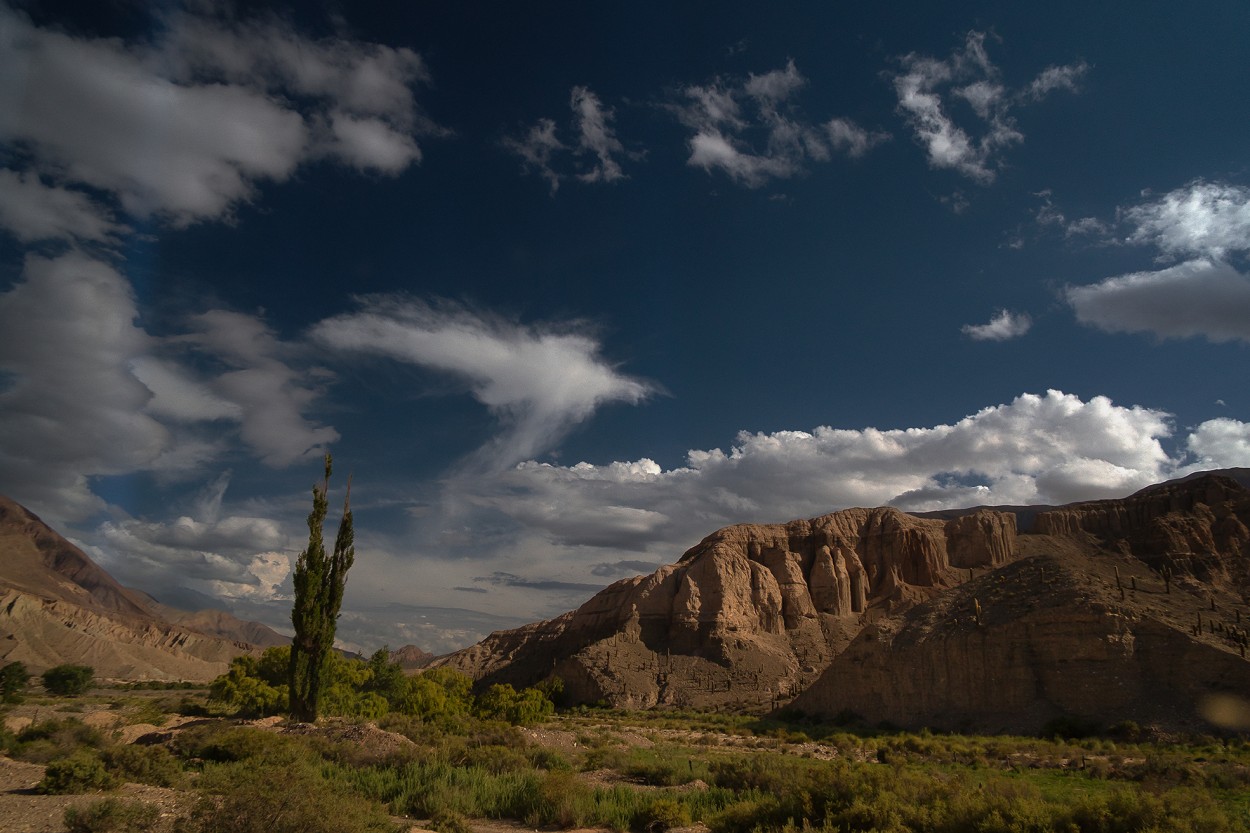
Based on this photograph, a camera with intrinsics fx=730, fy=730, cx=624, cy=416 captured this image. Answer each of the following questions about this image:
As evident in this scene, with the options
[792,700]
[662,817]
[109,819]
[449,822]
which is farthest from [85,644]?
[662,817]

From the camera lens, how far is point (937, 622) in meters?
56.2

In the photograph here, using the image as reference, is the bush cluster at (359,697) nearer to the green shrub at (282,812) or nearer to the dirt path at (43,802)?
the dirt path at (43,802)

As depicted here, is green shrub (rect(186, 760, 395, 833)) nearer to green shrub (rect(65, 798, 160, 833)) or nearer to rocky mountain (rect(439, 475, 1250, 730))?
green shrub (rect(65, 798, 160, 833))

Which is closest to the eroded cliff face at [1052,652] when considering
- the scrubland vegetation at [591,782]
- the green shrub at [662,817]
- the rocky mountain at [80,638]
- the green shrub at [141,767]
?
the scrubland vegetation at [591,782]

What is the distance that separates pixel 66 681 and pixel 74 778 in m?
72.7

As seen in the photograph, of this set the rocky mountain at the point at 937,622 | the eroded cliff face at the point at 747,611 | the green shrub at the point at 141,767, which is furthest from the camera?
the eroded cliff face at the point at 747,611

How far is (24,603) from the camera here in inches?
4060

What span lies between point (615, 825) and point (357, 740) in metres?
11.3

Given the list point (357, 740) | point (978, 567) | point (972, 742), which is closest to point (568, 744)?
→ point (357, 740)

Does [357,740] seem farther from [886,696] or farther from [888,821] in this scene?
[886,696]

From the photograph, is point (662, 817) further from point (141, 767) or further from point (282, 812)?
point (141, 767)

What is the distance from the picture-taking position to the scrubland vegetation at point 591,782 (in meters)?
11.4

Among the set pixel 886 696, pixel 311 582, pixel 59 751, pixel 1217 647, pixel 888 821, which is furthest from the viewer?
pixel 886 696

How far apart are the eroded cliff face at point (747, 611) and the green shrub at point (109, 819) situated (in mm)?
65875
